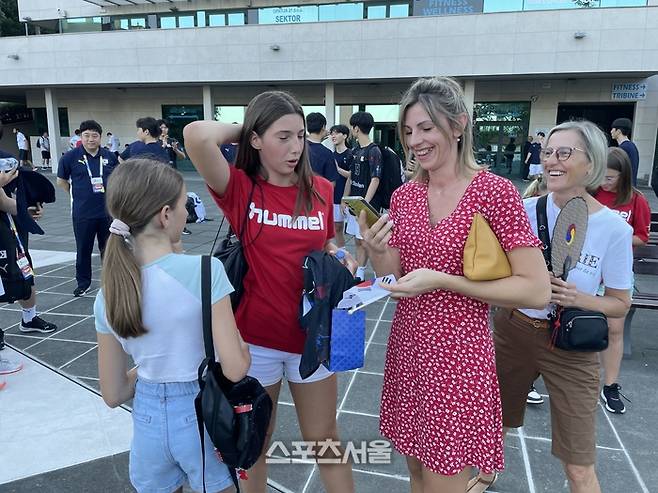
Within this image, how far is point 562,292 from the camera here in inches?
79.5

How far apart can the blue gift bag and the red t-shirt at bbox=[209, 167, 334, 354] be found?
254 mm

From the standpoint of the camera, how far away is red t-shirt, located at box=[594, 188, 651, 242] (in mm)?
3928

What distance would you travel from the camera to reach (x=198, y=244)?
845 centimetres

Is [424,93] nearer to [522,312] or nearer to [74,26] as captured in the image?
[522,312]

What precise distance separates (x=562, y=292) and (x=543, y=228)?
326 millimetres

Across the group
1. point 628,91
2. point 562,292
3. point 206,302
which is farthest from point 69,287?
point 628,91

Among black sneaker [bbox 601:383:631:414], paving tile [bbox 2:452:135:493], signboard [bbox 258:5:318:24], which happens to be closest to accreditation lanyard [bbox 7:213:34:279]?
paving tile [bbox 2:452:135:493]

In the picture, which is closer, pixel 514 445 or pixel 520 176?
pixel 514 445

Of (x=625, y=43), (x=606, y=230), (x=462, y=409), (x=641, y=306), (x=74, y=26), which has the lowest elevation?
(x=641, y=306)

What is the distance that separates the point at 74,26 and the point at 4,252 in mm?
25111

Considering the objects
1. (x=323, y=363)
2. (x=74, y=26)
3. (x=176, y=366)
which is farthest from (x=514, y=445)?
(x=74, y=26)

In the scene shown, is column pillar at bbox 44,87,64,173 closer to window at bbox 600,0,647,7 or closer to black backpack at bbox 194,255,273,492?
window at bbox 600,0,647,7

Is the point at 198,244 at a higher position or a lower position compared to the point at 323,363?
lower

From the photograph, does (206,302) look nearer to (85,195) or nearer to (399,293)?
(399,293)
